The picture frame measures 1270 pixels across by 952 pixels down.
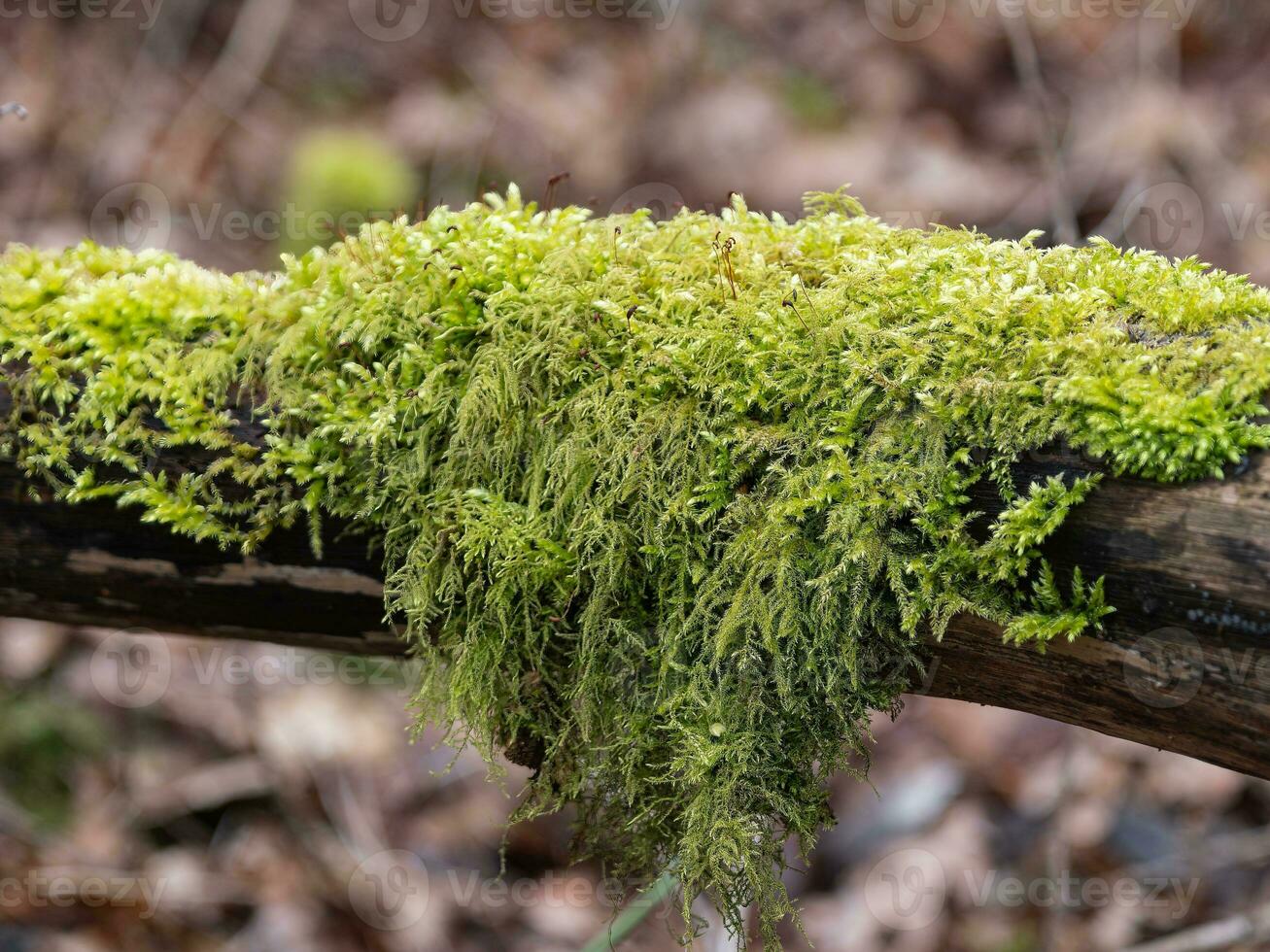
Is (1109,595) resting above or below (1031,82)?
below

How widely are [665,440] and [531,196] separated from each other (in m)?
4.83

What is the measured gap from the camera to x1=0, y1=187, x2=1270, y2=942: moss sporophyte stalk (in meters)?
1.12

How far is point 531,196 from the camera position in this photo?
18.9 feet

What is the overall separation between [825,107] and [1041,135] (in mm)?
1169

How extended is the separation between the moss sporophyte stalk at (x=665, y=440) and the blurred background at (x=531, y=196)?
3.89 ft

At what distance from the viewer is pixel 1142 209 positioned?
16.0 feet

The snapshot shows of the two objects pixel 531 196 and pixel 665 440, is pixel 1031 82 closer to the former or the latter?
pixel 531 196

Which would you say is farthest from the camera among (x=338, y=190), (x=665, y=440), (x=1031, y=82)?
(x=1031, y=82)

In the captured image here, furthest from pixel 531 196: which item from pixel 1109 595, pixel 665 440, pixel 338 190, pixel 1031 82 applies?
pixel 1109 595

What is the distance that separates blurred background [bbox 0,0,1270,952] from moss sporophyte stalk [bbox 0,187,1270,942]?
3.89 feet

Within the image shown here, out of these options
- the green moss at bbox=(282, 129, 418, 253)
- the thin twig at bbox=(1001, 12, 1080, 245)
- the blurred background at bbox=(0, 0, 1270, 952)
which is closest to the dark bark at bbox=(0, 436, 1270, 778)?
the blurred background at bbox=(0, 0, 1270, 952)

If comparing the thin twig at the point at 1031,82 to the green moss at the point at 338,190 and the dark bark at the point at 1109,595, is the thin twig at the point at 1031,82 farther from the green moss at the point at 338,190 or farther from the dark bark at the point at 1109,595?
the dark bark at the point at 1109,595

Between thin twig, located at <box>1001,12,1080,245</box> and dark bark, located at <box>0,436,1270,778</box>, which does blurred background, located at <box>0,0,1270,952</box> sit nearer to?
thin twig, located at <box>1001,12,1080,245</box>

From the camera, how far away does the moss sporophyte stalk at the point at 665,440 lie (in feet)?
3.66
